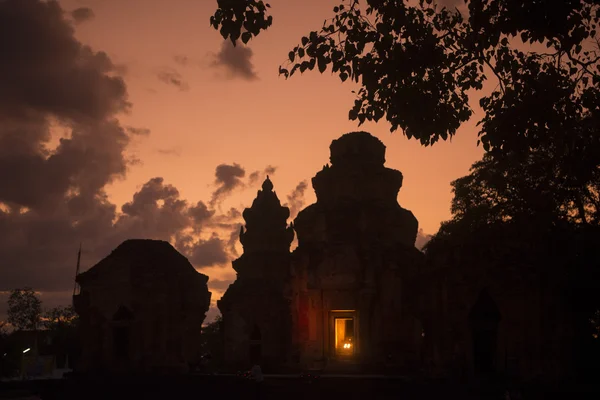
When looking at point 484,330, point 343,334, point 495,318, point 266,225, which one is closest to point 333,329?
point 343,334

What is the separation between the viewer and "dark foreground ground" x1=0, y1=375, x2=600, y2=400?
24500 mm

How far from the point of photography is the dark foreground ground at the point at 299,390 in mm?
24500

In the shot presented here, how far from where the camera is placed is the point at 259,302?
4375 centimetres

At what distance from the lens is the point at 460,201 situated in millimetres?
41500

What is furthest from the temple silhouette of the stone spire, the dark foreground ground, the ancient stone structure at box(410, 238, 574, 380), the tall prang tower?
the stone spire

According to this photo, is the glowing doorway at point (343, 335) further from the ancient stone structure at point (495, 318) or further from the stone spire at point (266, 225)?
the stone spire at point (266, 225)

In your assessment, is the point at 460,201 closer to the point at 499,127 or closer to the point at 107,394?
the point at 107,394

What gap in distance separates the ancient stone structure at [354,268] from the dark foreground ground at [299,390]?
4778 millimetres

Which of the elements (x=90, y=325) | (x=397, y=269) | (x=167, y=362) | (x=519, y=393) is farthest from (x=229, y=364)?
(x=519, y=393)

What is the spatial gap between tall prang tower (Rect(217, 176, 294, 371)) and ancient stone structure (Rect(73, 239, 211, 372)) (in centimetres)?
602

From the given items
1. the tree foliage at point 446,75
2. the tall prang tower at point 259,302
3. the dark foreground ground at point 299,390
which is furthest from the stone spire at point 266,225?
the tree foliage at point 446,75

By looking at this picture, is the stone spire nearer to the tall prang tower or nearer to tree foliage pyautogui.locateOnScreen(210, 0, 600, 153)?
the tall prang tower

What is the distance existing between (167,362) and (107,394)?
15.1ft

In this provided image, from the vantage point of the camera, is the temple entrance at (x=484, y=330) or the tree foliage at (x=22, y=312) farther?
the tree foliage at (x=22, y=312)
